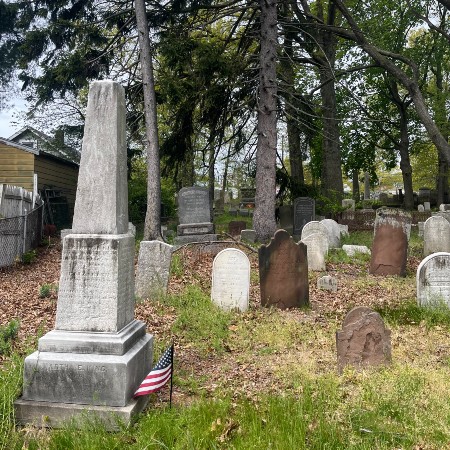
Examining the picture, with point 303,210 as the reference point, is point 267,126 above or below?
above

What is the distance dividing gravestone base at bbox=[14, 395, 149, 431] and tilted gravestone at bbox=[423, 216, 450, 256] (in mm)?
11149

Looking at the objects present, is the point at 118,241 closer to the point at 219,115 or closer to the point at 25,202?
the point at 25,202

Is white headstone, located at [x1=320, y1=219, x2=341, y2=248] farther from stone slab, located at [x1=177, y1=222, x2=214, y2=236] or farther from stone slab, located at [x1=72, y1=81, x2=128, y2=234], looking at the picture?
stone slab, located at [x1=72, y1=81, x2=128, y2=234]

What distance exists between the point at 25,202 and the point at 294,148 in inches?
486

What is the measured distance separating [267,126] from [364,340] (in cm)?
1128

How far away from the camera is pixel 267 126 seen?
52.1ft

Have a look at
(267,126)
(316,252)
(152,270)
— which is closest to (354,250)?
(316,252)

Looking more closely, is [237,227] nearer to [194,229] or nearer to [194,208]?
[194,208]

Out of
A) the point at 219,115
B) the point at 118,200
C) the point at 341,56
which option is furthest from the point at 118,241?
the point at 341,56

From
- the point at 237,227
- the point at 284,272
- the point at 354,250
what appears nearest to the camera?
the point at 284,272

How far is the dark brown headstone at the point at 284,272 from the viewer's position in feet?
28.3

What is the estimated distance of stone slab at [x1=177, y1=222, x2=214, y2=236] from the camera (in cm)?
1661

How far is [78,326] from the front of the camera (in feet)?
15.4

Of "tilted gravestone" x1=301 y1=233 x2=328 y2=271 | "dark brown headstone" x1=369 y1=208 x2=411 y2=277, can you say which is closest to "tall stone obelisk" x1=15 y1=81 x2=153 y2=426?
"tilted gravestone" x1=301 y1=233 x2=328 y2=271
